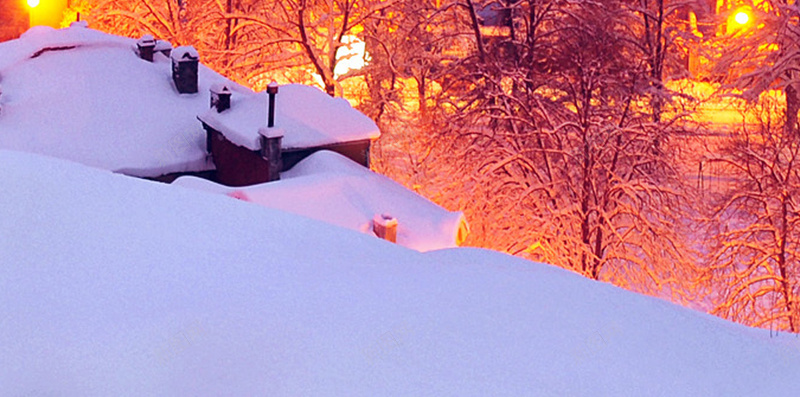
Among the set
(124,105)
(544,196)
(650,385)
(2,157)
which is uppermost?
(2,157)

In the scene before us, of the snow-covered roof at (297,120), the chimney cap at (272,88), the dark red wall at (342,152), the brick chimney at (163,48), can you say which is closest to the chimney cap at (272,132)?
the snow-covered roof at (297,120)

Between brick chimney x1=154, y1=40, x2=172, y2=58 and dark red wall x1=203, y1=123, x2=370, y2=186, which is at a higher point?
brick chimney x1=154, y1=40, x2=172, y2=58

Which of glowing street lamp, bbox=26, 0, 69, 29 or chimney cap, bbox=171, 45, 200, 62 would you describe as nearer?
chimney cap, bbox=171, 45, 200, 62

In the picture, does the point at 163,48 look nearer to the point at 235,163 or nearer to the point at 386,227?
the point at 235,163

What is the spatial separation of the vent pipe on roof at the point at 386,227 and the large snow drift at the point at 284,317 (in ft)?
26.3

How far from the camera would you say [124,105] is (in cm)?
2062

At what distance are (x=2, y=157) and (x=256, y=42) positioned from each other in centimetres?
2474

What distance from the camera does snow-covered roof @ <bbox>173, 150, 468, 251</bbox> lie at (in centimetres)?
1515

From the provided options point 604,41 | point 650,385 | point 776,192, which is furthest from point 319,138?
point 650,385

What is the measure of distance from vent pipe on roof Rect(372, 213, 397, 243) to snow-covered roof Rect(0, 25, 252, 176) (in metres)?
6.09

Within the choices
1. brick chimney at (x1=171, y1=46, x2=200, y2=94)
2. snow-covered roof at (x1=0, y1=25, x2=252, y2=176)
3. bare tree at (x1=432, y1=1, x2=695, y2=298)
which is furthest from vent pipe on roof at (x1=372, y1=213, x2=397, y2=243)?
brick chimney at (x1=171, y1=46, x2=200, y2=94)

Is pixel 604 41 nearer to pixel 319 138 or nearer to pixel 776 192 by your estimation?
pixel 776 192

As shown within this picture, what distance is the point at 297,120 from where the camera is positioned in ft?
60.1

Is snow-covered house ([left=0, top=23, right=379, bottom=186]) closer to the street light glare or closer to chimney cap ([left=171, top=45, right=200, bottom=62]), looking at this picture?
chimney cap ([left=171, top=45, right=200, bottom=62])
